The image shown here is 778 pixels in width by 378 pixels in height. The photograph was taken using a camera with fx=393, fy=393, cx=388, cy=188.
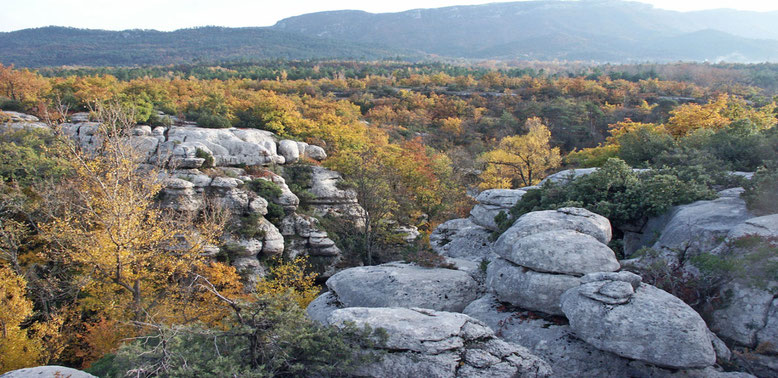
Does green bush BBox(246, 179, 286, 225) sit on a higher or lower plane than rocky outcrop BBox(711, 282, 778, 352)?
Result: lower

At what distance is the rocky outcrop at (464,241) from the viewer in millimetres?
17344

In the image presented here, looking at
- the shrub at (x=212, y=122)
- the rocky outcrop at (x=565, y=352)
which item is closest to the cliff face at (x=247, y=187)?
the shrub at (x=212, y=122)

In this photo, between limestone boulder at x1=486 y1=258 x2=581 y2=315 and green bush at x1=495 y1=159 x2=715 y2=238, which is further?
green bush at x1=495 y1=159 x2=715 y2=238

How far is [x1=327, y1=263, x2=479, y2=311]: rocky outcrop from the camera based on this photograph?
11.7 metres

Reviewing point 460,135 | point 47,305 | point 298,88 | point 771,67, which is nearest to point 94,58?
point 298,88

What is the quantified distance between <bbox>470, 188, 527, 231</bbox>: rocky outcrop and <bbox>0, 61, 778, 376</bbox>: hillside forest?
1274 mm

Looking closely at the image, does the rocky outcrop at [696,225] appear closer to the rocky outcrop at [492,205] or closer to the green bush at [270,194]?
the rocky outcrop at [492,205]

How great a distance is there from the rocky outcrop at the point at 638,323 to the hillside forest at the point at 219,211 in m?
4.58

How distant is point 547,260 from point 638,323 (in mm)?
2478

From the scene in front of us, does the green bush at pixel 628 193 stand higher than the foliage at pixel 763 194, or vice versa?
the foliage at pixel 763 194

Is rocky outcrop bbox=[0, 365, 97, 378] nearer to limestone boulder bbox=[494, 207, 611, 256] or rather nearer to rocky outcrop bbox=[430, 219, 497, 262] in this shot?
limestone boulder bbox=[494, 207, 611, 256]

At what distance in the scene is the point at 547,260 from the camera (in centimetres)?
967

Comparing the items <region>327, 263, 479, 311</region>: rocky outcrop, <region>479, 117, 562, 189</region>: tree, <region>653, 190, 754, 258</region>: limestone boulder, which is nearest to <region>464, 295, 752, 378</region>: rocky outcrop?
<region>327, 263, 479, 311</region>: rocky outcrop

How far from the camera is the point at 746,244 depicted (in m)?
9.12
